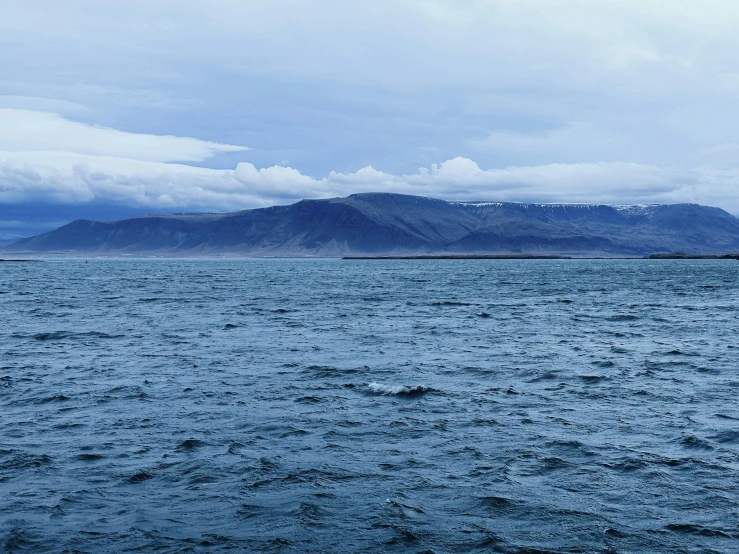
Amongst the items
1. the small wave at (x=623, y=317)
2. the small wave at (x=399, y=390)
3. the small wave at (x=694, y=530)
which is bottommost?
the small wave at (x=694, y=530)

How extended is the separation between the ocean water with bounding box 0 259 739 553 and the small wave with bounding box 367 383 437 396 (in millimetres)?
161

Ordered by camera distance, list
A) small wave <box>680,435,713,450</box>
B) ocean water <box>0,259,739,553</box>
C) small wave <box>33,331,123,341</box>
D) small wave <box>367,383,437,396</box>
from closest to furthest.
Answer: ocean water <box>0,259,739,553</box>
small wave <box>680,435,713,450</box>
small wave <box>367,383,437,396</box>
small wave <box>33,331,123,341</box>

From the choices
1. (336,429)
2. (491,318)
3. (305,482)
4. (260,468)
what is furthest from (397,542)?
(491,318)

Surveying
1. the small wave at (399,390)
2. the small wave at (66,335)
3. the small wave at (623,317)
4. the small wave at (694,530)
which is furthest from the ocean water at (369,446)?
the small wave at (623,317)

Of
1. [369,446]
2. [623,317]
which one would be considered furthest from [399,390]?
[623,317]

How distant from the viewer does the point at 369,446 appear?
20234 mm

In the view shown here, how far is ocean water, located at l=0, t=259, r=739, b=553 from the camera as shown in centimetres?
1453

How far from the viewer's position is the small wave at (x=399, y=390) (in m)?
27.1

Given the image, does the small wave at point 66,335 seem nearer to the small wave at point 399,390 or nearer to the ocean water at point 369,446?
the ocean water at point 369,446

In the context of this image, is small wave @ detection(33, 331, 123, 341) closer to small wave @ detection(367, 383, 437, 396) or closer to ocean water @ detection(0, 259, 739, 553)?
ocean water @ detection(0, 259, 739, 553)

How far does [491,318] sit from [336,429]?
39.8 m

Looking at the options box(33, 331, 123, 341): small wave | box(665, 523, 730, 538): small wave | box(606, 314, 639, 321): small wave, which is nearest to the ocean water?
box(665, 523, 730, 538): small wave

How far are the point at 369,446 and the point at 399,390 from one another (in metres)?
7.32

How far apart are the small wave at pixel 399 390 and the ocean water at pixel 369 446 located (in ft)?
0.53
